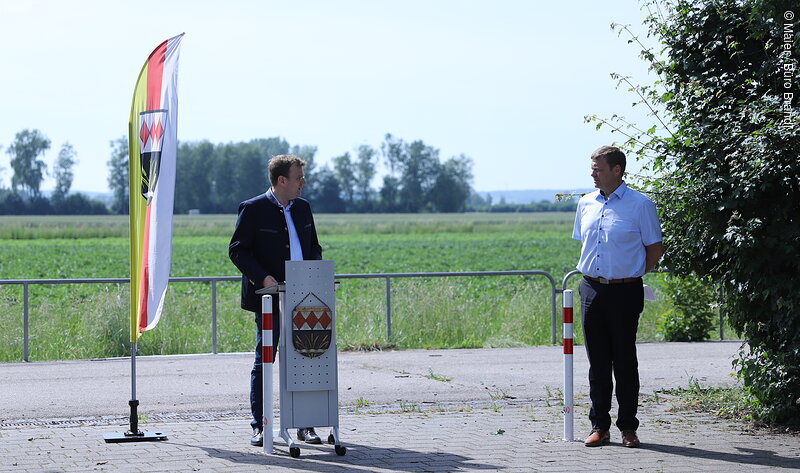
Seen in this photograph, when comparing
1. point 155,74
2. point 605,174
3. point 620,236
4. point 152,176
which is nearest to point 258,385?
point 152,176

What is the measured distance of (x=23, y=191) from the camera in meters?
149

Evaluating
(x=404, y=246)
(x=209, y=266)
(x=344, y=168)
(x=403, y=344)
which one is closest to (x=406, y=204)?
(x=344, y=168)

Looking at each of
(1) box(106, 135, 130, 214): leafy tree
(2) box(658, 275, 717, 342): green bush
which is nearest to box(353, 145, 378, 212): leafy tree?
(1) box(106, 135, 130, 214): leafy tree

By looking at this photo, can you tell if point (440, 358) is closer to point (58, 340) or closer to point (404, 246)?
point (58, 340)

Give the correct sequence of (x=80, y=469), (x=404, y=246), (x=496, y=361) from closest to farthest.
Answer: (x=80, y=469) → (x=496, y=361) → (x=404, y=246)

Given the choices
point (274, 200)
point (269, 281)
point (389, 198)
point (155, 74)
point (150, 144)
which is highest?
point (389, 198)

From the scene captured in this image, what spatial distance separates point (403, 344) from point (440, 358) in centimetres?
143

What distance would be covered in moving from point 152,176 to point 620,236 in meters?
3.19

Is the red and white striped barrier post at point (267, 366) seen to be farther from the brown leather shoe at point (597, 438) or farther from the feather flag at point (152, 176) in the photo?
the brown leather shoe at point (597, 438)

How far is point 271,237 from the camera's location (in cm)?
779

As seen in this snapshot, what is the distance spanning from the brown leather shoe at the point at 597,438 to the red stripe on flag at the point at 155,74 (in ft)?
12.1

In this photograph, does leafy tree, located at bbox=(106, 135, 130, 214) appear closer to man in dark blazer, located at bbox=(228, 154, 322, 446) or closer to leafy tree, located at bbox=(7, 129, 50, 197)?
leafy tree, located at bbox=(7, 129, 50, 197)

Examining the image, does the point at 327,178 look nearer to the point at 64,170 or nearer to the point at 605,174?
the point at 64,170

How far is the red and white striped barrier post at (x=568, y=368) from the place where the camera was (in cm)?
772
